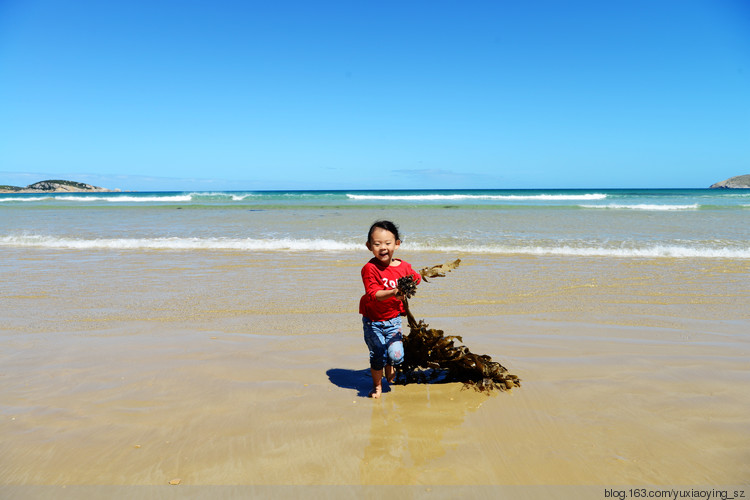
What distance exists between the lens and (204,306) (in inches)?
245

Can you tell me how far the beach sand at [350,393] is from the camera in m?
2.54

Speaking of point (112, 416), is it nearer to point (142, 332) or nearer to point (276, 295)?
point (142, 332)

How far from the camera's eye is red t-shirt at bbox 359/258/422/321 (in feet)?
11.6

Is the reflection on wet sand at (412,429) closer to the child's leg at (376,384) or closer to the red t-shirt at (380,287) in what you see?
the child's leg at (376,384)

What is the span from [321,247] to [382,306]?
877cm

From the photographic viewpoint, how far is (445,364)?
3850 mm

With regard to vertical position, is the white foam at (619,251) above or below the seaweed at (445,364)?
above

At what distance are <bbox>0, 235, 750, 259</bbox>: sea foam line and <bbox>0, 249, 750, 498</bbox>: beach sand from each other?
3.76 meters

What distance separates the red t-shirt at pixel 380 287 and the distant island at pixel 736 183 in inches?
4860

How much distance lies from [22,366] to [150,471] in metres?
2.43

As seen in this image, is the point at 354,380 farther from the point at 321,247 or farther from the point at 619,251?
the point at 619,251

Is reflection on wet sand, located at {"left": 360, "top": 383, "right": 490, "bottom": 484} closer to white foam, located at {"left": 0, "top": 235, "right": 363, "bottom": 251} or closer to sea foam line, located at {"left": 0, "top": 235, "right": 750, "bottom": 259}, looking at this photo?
sea foam line, located at {"left": 0, "top": 235, "right": 750, "bottom": 259}

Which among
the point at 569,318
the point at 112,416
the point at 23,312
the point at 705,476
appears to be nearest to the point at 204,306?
the point at 23,312

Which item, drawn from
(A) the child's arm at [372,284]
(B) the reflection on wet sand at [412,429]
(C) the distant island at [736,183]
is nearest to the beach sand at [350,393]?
(B) the reflection on wet sand at [412,429]
